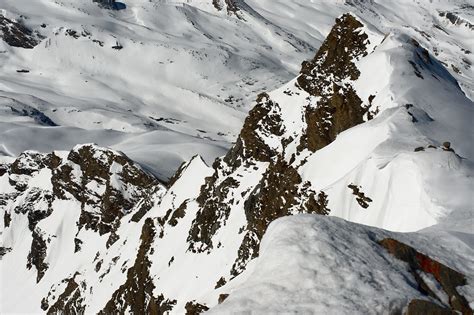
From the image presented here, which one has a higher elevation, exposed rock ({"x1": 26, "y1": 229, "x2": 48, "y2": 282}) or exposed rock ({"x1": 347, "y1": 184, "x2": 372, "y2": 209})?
exposed rock ({"x1": 347, "y1": 184, "x2": 372, "y2": 209})

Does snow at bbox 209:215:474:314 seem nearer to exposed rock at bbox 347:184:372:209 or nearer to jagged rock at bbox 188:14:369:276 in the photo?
exposed rock at bbox 347:184:372:209

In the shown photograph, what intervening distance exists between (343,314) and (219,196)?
130 feet

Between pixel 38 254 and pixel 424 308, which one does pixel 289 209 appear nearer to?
pixel 424 308

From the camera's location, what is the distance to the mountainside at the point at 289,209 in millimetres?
11039

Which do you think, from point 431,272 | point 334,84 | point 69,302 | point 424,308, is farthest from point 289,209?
point 69,302

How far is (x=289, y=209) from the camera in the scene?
102ft

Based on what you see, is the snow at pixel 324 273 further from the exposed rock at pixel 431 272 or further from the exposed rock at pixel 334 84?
the exposed rock at pixel 334 84

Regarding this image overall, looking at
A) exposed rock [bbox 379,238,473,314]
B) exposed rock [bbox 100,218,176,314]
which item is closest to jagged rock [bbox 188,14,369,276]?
exposed rock [bbox 100,218,176,314]

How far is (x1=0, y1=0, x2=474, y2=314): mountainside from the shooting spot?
11.0m

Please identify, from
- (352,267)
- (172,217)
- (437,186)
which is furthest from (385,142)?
(172,217)

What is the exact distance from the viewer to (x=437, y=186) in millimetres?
18516

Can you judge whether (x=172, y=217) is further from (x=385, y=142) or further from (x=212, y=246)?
(x=385, y=142)

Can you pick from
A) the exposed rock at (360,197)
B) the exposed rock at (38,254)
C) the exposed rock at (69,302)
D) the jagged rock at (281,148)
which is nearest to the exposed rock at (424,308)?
the exposed rock at (360,197)

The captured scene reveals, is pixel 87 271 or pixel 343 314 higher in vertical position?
pixel 343 314
